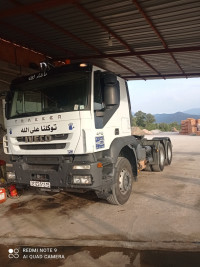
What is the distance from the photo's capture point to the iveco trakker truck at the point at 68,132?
13.6 feet

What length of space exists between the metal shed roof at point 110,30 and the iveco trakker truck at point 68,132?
1724 mm

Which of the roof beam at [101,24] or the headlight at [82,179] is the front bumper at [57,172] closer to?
the headlight at [82,179]

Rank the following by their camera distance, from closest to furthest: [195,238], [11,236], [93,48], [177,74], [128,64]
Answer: [195,238] < [11,236] < [93,48] < [128,64] < [177,74]

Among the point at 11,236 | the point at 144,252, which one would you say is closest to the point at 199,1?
the point at 144,252

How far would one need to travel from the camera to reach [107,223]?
13.7 ft

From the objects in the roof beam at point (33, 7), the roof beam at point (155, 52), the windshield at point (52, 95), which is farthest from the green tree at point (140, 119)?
the windshield at point (52, 95)

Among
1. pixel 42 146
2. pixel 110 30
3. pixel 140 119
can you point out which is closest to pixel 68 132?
pixel 42 146

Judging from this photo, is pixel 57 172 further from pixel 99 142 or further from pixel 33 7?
pixel 33 7

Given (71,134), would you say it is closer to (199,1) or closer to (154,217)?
(154,217)

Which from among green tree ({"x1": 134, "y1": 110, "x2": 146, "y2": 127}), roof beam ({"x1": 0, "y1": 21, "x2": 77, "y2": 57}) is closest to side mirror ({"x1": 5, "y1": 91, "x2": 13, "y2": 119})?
roof beam ({"x1": 0, "y1": 21, "x2": 77, "y2": 57})

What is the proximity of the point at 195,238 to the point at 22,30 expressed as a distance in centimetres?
676

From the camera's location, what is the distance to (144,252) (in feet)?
10.5

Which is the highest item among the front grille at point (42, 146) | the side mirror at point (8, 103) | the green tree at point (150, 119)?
the green tree at point (150, 119)

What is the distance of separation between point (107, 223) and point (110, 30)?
5.30 metres
